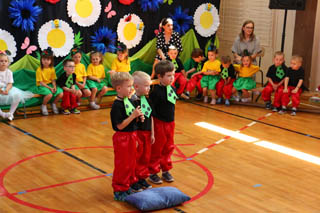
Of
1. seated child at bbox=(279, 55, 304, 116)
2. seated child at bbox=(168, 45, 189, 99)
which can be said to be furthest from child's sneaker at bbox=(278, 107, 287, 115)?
seated child at bbox=(168, 45, 189, 99)

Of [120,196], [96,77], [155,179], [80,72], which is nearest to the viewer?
[120,196]

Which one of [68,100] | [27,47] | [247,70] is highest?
[27,47]

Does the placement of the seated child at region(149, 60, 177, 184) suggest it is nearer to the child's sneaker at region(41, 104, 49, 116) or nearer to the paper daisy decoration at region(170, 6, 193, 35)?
the child's sneaker at region(41, 104, 49, 116)

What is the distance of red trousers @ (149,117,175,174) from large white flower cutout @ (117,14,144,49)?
3916 mm

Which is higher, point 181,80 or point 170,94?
point 170,94

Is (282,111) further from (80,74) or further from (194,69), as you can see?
(80,74)

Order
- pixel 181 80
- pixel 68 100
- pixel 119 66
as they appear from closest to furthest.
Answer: pixel 68 100 → pixel 119 66 → pixel 181 80

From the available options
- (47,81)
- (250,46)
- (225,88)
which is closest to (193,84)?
(225,88)

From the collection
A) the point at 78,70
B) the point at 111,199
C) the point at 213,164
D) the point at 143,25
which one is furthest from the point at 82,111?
the point at 111,199

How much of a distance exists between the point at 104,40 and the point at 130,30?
52 centimetres

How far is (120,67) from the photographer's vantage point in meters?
7.62

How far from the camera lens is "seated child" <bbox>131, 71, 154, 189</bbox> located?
404cm

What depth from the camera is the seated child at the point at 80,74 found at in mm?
7086

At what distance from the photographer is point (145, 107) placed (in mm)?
4070
